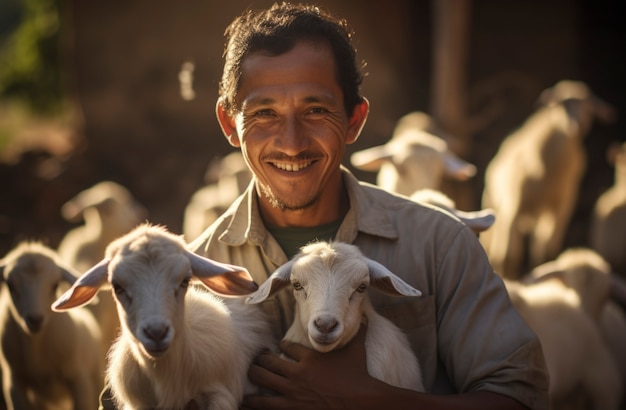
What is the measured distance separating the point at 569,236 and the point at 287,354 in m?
9.02

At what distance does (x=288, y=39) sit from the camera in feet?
13.3

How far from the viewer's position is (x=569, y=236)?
12125mm

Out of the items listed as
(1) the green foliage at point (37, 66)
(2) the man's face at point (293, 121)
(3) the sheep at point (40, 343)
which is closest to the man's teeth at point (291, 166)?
(2) the man's face at point (293, 121)

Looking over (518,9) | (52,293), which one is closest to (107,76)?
(518,9)

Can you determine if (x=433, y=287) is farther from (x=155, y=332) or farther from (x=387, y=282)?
(x=155, y=332)

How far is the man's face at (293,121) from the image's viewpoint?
13.2 feet

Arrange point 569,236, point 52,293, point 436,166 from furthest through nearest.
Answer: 1. point 569,236
2. point 436,166
3. point 52,293

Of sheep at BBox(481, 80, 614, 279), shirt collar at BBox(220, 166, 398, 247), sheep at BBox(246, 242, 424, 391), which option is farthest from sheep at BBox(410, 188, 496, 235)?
sheep at BBox(481, 80, 614, 279)

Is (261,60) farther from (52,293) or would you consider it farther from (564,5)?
(564,5)

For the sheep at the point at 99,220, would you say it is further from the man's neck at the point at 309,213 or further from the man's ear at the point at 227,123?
the man's neck at the point at 309,213

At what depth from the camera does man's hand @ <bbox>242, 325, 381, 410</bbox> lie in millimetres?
3627

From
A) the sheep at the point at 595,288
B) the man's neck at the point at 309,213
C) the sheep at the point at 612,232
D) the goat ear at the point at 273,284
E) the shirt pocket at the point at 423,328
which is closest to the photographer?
the goat ear at the point at 273,284

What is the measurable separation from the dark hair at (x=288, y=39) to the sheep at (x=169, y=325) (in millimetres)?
892

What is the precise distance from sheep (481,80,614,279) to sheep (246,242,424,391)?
6874 millimetres
